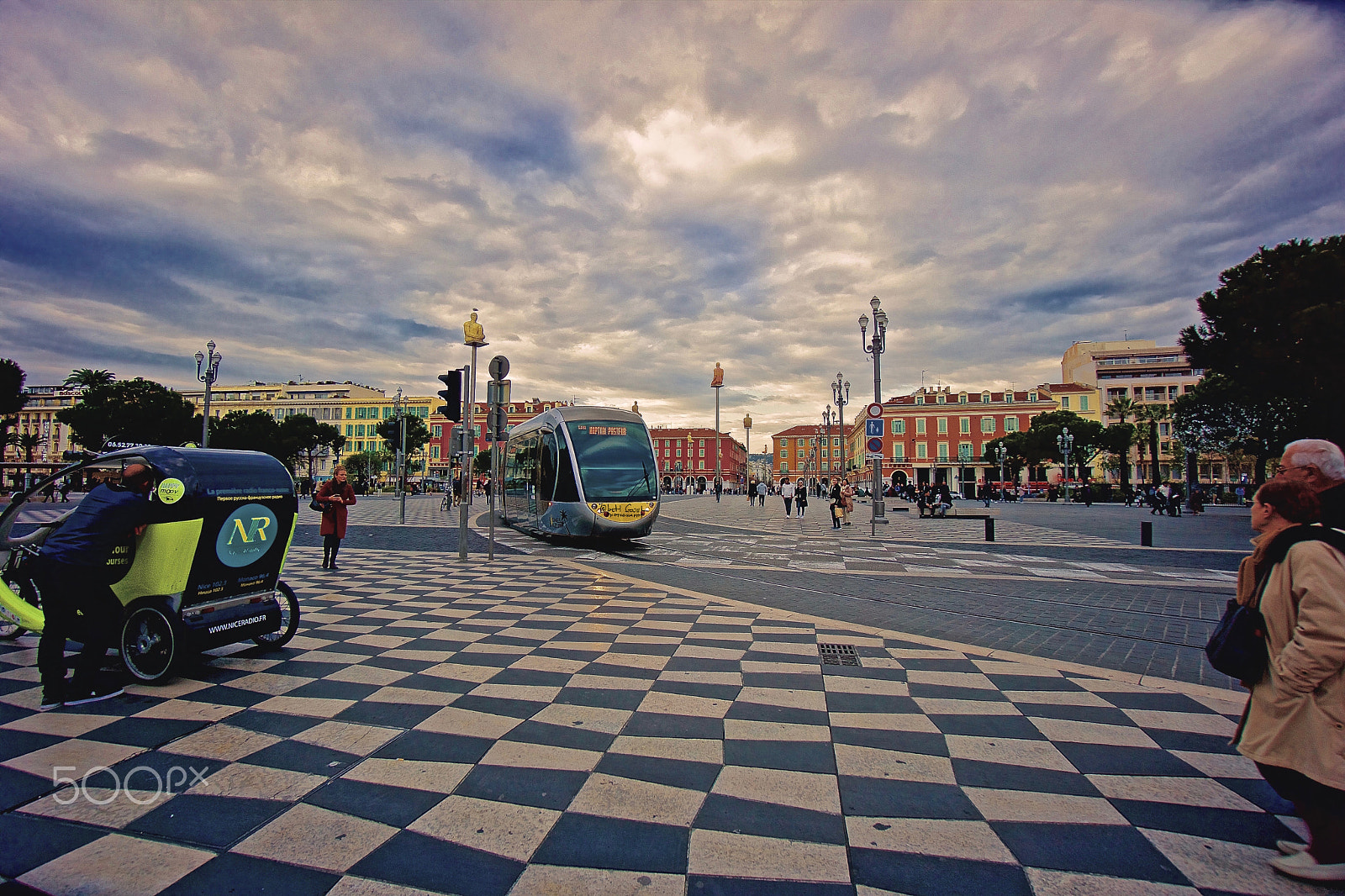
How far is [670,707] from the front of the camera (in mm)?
4066

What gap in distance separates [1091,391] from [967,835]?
98390 mm

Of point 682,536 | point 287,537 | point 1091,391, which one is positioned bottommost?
point 682,536

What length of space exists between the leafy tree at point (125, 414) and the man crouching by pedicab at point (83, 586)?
163 feet

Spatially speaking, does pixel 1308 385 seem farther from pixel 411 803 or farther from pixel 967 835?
pixel 411 803

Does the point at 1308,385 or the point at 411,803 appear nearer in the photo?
the point at 411,803

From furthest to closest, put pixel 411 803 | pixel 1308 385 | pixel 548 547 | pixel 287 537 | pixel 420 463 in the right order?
pixel 420 463 → pixel 1308 385 → pixel 548 547 → pixel 287 537 → pixel 411 803

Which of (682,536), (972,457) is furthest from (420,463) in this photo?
(682,536)

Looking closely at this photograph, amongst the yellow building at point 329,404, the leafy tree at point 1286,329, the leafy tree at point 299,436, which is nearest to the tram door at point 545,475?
the leafy tree at point 1286,329

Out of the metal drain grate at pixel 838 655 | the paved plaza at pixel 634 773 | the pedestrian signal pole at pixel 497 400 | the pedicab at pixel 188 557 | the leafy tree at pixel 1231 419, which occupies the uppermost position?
the leafy tree at pixel 1231 419

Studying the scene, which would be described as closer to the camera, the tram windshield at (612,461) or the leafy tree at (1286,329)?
the tram windshield at (612,461)

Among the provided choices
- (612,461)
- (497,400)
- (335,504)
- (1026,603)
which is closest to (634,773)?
(1026,603)

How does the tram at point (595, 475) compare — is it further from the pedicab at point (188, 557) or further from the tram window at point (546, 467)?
the pedicab at point (188, 557)

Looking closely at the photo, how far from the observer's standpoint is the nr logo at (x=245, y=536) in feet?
15.6

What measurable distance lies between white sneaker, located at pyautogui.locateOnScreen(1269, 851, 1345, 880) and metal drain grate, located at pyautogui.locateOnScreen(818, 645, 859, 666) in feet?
9.71
